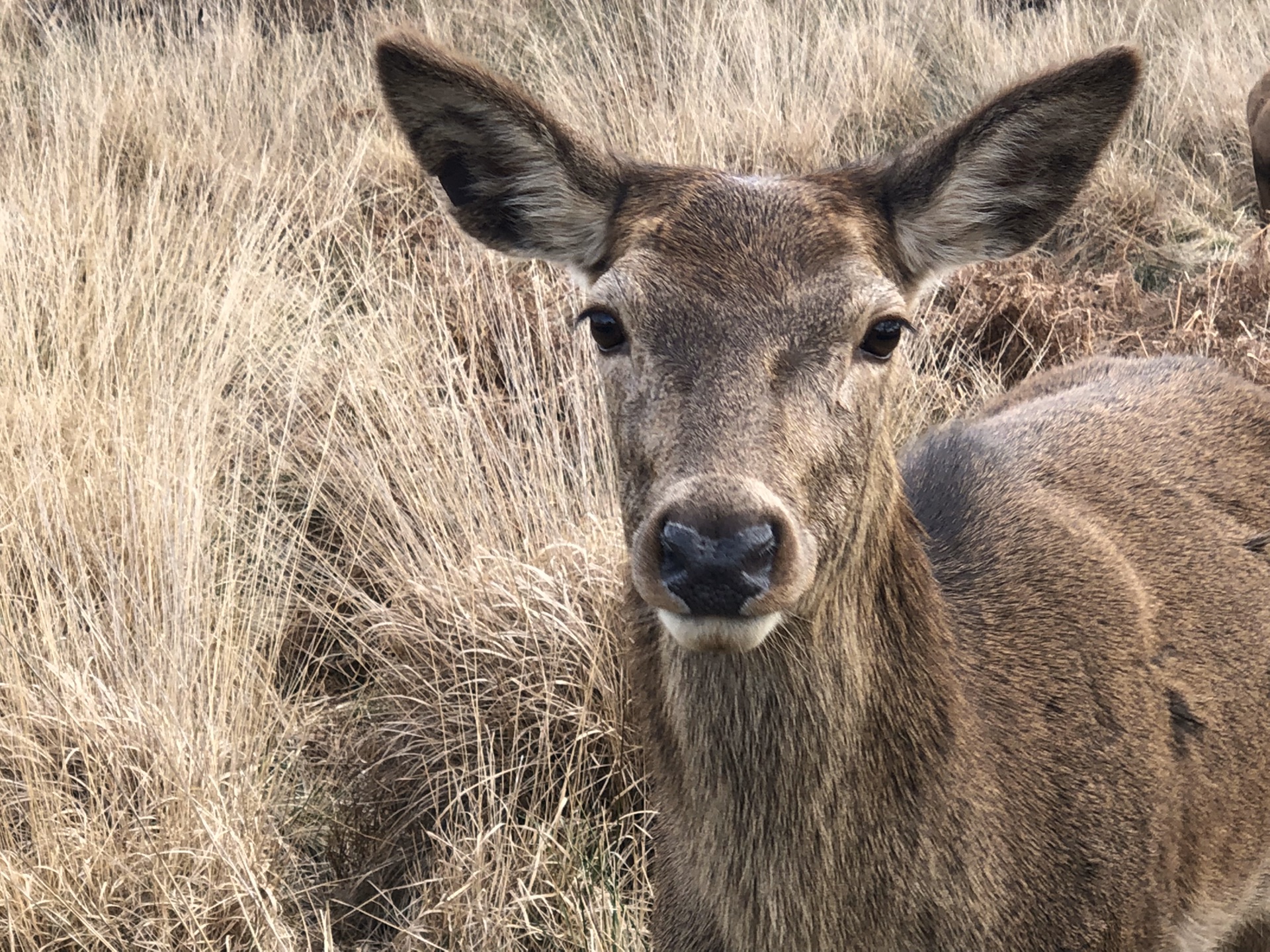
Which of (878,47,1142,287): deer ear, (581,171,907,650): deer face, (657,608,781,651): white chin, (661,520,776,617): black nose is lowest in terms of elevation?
(657,608,781,651): white chin

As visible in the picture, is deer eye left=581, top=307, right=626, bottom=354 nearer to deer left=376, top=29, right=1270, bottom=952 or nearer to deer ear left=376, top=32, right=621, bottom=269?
deer left=376, top=29, right=1270, bottom=952

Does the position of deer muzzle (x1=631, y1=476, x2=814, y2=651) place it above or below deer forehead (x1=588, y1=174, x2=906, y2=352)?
below

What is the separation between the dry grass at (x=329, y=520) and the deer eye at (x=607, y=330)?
4.73 ft

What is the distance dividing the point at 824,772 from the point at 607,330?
0.96 metres

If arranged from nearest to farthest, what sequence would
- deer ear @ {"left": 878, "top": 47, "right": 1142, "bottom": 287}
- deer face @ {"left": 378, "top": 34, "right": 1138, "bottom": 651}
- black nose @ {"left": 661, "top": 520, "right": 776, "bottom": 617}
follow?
black nose @ {"left": 661, "top": 520, "right": 776, "bottom": 617}, deer face @ {"left": 378, "top": 34, "right": 1138, "bottom": 651}, deer ear @ {"left": 878, "top": 47, "right": 1142, "bottom": 287}

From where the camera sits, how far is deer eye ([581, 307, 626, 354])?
2541 millimetres

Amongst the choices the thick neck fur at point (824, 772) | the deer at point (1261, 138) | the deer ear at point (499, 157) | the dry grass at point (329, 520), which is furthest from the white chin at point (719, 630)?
→ the deer at point (1261, 138)

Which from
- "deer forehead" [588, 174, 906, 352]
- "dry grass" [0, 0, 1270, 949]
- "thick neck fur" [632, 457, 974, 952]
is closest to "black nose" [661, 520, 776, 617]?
"thick neck fur" [632, 457, 974, 952]

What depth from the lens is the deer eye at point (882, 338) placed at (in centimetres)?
250

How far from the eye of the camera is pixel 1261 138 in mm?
8438

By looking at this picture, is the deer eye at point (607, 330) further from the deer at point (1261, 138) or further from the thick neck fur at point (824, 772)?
the deer at point (1261, 138)

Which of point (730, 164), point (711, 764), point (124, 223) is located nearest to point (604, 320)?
point (711, 764)

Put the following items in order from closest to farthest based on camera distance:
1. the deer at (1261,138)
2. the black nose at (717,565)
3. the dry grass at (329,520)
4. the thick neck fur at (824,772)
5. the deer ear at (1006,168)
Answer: the black nose at (717,565) → the thick neck fur at (824,772) → the deer ear at (1006,168) → the dry grass at (329,520) → the deer at (1261,138)

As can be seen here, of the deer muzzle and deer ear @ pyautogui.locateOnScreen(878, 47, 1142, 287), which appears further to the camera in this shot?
deer ear @ pyautogui.locateOnScreen(878, 47, 1142, 287)
